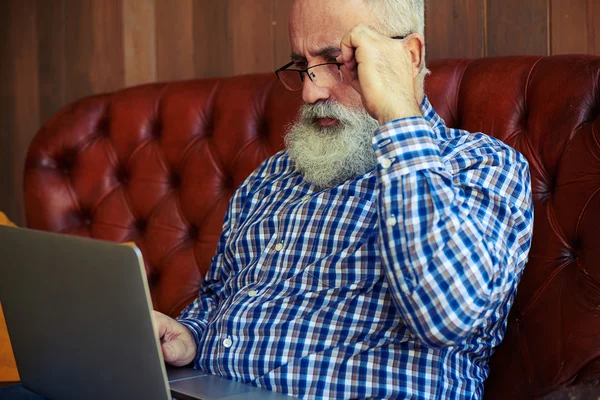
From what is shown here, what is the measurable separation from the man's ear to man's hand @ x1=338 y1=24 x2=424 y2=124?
0.56ft

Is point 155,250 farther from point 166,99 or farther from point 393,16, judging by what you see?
point 393,16

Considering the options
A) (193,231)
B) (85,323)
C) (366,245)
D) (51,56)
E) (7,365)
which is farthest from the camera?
(51,56)

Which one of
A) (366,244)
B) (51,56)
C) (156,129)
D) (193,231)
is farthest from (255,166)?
(51,56)

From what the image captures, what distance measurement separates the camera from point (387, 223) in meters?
0.98

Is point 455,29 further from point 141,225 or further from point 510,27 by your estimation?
point 141,225

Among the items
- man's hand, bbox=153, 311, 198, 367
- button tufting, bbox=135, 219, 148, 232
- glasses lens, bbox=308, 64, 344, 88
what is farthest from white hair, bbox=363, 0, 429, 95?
button tufting, bbox=135, 219, 148, 232

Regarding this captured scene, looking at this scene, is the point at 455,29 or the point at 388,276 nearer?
the point at 388,276

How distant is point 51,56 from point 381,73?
6.49 feet

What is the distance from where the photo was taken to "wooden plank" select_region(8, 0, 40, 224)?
9.14ft

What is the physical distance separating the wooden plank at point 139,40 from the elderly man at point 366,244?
1.05 metres

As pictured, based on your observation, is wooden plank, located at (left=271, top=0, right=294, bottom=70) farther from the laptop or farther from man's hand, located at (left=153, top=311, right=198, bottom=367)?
the laptop

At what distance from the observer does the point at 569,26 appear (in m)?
1.49

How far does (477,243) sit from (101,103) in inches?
54.1

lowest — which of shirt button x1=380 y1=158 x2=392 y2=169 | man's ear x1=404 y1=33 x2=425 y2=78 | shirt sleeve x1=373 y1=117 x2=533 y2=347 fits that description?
shirt sleeve x1=373 y1=117 x2=533 y2=347
